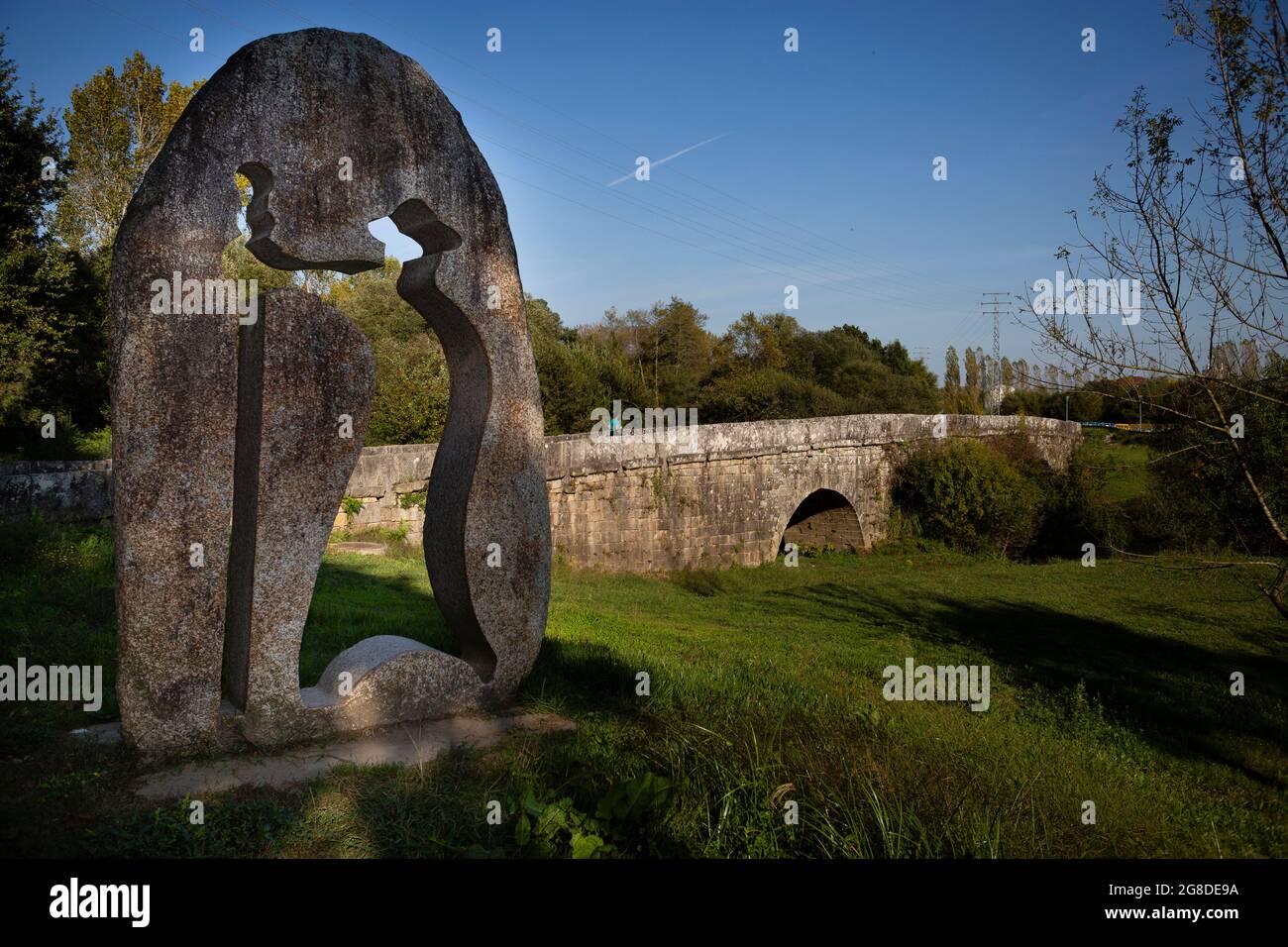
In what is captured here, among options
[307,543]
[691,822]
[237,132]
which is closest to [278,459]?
[307,543]

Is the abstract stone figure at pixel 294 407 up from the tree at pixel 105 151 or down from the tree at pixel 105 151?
down

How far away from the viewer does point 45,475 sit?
8.95 meters

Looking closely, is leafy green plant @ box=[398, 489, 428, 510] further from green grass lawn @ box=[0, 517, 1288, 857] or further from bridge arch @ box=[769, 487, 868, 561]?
bridge arch @ box=[769, 487, 868, 561]

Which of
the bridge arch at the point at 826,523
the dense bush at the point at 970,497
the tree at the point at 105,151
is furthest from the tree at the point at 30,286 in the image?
the dense bush at the point at 970,497

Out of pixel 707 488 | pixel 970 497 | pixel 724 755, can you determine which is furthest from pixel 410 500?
pixel 970 497

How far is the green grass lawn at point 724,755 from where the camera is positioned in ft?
12.1

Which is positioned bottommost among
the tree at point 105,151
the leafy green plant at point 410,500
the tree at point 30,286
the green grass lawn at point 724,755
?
the green grass lawn at point 724,755

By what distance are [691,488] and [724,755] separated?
13.2 metres

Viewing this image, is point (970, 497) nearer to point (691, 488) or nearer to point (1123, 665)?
point (691, 488)

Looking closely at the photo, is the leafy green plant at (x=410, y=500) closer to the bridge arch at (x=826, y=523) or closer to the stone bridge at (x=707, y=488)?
the stone bridge at (x=707, y=488)

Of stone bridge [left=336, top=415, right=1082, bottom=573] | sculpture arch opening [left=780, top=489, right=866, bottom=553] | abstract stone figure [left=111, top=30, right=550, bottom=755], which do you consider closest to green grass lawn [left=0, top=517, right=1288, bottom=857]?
abstract stone figure [left=111, top=30, right=550, bottom=755]

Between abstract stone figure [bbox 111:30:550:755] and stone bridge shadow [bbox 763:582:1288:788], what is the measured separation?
5420mm

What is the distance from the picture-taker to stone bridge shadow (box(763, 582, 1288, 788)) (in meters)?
7.39

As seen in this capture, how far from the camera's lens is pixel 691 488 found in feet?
57.4
